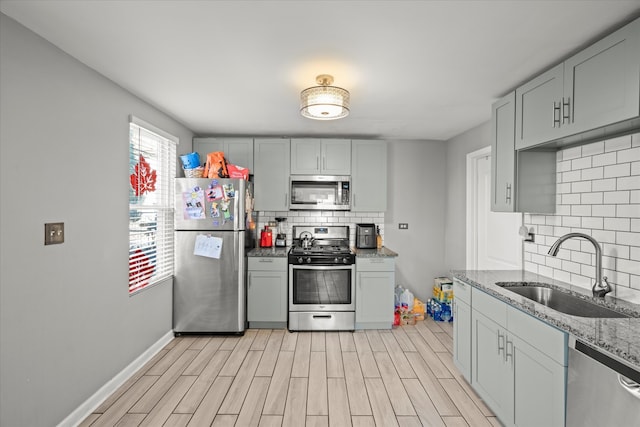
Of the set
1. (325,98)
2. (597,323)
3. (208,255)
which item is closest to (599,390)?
(597,323)

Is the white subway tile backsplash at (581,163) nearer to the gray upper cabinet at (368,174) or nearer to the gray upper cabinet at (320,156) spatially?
the gray upper cabinet at (368,174)

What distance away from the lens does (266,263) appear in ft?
12.7

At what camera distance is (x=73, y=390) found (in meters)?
2.17

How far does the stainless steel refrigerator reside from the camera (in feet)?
11.8

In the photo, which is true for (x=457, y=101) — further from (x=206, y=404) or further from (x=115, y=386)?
(x=115, y=386)

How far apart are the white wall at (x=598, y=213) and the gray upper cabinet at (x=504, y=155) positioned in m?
0.33

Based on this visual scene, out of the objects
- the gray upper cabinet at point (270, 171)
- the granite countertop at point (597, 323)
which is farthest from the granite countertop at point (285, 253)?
the granite countertop at point (597, 323)

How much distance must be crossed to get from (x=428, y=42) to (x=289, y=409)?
8.29ft

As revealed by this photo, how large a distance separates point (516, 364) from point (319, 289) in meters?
2.21

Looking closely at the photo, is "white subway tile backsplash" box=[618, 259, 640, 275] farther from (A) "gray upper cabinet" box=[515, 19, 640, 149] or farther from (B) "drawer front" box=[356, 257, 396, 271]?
(B) "drawer front" box=[356, 257, 396, 271]

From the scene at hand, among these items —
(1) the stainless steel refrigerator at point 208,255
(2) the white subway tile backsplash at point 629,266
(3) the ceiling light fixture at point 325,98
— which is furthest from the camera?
(1) the stainless steel refrigerator at point 208,255

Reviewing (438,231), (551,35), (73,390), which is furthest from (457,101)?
(73,390)

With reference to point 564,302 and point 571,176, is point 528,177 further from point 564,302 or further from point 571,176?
point 564,302

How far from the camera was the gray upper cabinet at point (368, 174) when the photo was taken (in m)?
4.20
